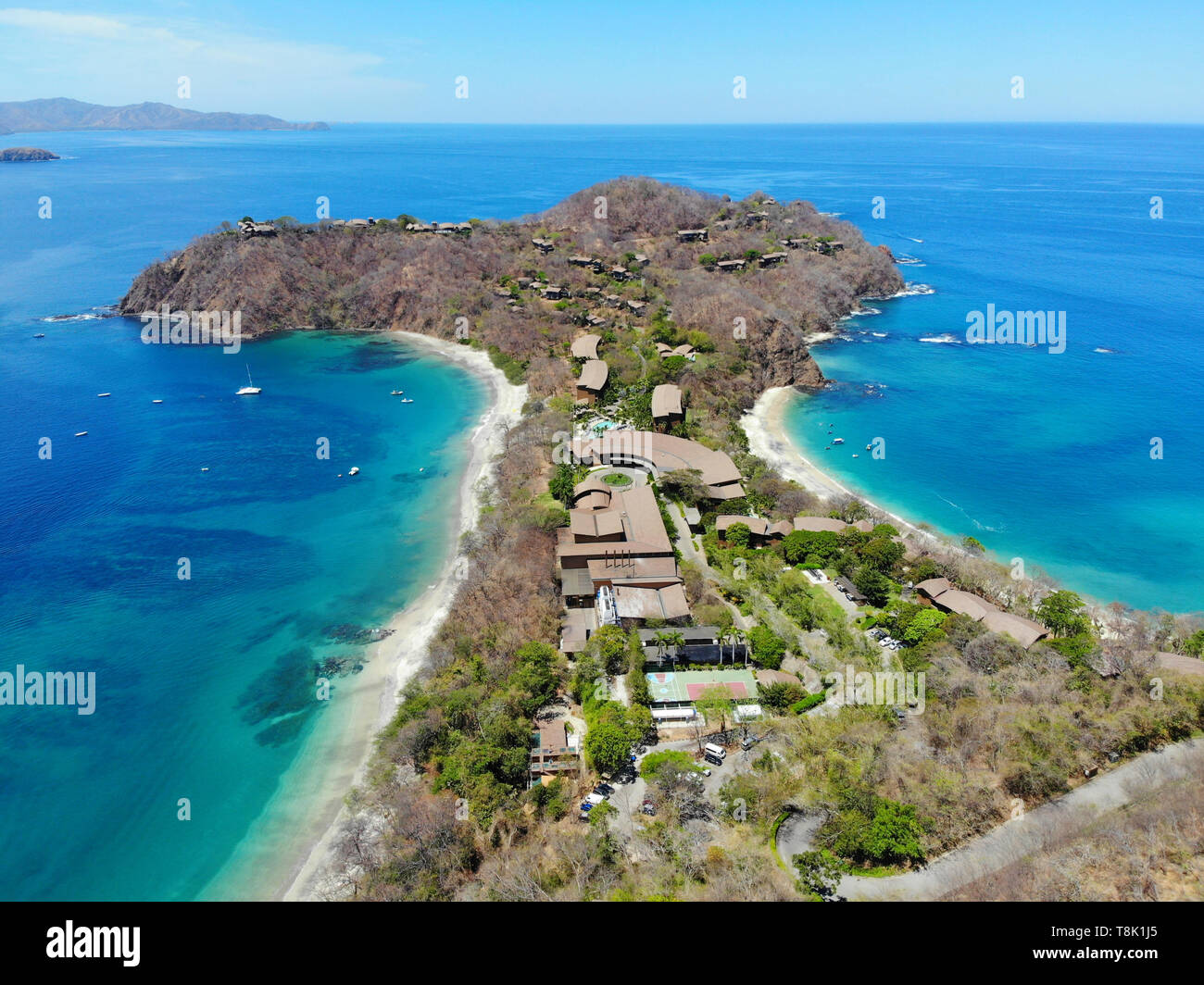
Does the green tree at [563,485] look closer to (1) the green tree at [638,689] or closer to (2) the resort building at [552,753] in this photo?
(1) the green tree at [638,689]

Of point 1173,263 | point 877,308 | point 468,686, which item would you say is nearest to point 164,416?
point 468,686

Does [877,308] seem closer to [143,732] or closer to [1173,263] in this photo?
[1173,263]

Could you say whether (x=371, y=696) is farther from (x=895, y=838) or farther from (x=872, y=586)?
(x=872, y=586)

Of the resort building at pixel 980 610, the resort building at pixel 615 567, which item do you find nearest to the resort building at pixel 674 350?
the resort building at pixel 615 567

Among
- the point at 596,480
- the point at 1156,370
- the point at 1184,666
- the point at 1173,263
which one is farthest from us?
the point at 1173,263

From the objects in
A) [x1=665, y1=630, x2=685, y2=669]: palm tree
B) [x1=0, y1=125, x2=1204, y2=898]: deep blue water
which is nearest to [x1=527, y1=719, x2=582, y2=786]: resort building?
[x1=665, y1=630, x2=685, y2=669]: palm tree

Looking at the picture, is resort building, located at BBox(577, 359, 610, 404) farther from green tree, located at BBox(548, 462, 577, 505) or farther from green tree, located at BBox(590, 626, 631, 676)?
green tree, located at BBox(590, 626, 631, 676)
